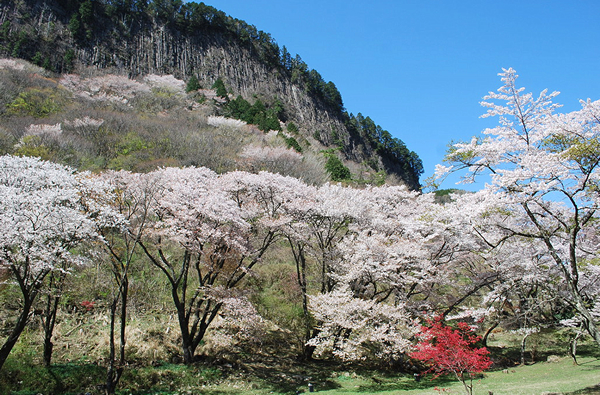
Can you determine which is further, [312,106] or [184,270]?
[312,106]

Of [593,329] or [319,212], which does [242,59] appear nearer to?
[319,212]

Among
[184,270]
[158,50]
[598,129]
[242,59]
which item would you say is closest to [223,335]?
[184,270]

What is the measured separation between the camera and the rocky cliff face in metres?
48.3

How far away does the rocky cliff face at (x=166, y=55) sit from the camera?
48.3 metres

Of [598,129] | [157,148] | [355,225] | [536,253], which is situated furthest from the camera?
[157,148]

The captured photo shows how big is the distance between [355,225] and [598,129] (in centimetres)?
977

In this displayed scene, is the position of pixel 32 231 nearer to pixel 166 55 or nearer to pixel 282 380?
pixel 282 380

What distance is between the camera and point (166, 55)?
60469 millimetres

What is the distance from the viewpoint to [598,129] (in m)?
7.45

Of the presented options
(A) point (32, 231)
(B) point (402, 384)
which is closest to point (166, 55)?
(A) point (32, 231)

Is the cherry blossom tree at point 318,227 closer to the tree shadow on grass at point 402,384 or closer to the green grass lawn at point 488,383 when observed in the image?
the green grass lawn at point 488,383

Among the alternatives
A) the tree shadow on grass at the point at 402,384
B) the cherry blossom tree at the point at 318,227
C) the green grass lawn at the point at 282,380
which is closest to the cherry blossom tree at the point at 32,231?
the green grass lawn at the point at 282,380

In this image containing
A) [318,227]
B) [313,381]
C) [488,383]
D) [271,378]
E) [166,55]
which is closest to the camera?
[488,383]

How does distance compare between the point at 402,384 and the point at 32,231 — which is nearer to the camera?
the point at 32,231
